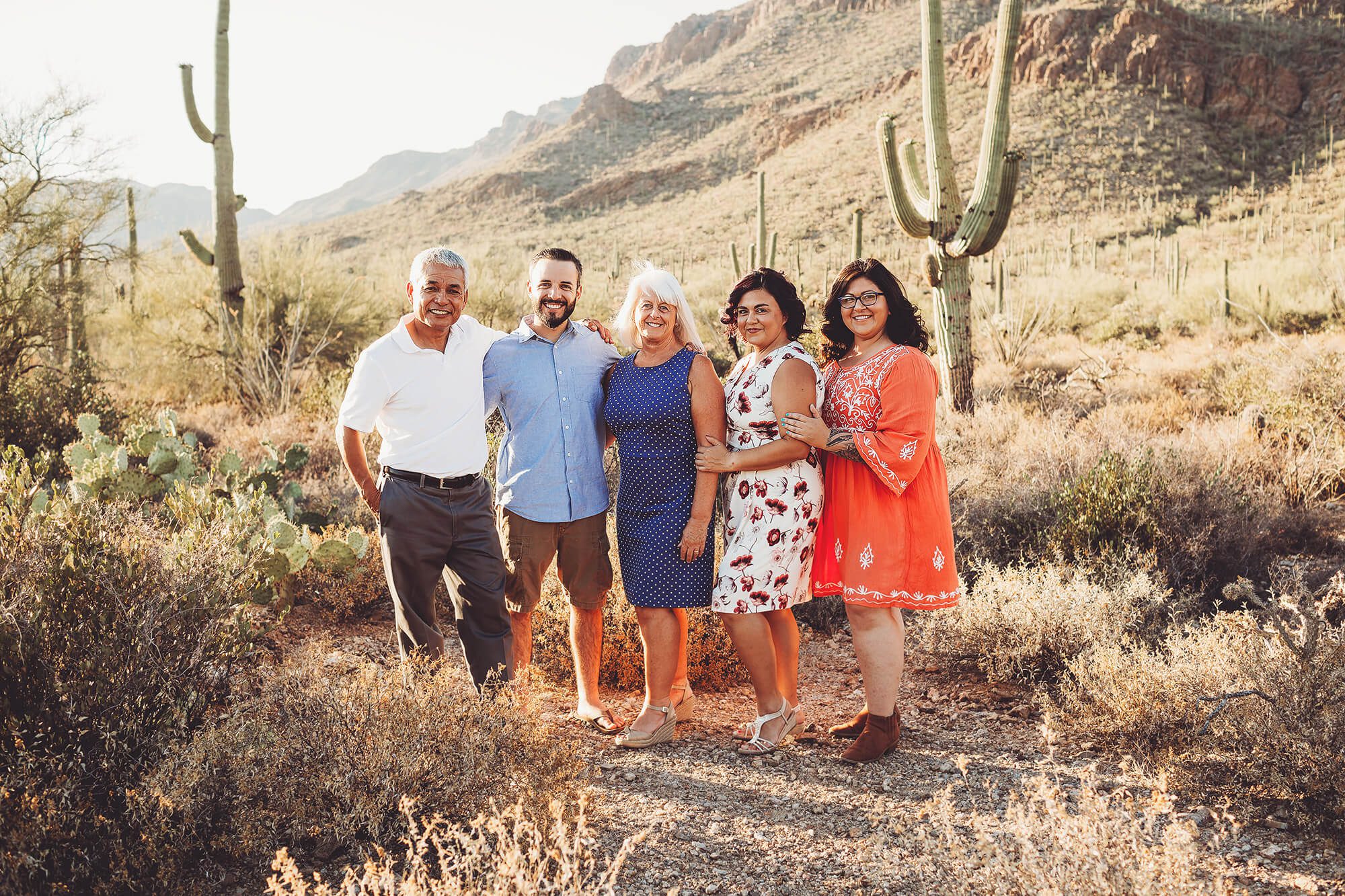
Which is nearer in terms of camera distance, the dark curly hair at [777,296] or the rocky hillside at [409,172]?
the dark curly hair at [777,296]

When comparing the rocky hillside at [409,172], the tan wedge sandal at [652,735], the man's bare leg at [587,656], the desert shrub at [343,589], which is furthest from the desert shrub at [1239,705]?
the rocky hillside at [409,172]

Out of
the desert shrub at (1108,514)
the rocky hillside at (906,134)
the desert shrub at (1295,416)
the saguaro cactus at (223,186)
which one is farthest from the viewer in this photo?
the rocky hillside at (906,134)

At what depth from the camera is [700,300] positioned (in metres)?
23.5

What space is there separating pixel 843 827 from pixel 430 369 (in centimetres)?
245

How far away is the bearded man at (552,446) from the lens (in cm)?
391

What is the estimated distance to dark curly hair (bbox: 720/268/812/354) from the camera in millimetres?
3820

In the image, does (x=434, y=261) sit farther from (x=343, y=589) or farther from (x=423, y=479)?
(x=343, y=589)

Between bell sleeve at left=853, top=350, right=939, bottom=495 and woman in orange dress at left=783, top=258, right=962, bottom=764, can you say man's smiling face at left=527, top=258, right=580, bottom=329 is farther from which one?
bell sleeve at left=853, top=350, right=939, bottom=495

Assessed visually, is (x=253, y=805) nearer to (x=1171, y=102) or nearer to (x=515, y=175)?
(x=1171, y=102)

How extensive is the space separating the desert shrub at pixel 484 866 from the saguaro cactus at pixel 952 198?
719 cm

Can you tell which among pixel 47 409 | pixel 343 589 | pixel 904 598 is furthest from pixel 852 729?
pixel 47 409

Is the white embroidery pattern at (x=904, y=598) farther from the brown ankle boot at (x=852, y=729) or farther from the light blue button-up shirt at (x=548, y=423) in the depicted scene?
the light blue button-up shirt at (x=548, y=423)

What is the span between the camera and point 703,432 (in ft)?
12.3

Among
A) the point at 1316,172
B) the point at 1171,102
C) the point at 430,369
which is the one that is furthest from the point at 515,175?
the point at 430,369
